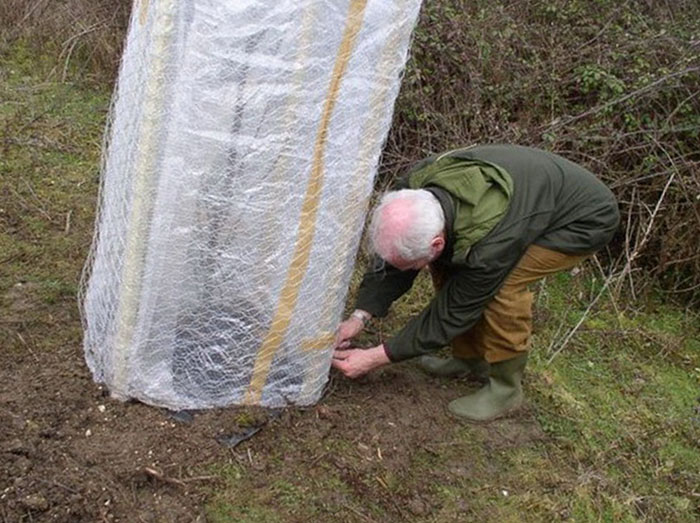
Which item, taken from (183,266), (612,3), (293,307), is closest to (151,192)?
(183,266)

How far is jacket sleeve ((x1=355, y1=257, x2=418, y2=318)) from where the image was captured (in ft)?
9.77

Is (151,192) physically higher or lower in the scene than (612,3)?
lower

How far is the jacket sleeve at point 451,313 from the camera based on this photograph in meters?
2.66

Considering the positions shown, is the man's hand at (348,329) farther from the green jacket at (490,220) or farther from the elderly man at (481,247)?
the green jacket at (490,220)

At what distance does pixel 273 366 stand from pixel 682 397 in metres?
2.04

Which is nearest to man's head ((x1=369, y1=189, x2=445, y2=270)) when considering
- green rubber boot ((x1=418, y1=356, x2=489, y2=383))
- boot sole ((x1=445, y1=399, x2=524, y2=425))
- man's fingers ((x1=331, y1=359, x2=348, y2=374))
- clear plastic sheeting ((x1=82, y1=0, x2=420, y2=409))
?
clear plastic sheeting ((x1=82, y1=0, x2=420, y2=409))

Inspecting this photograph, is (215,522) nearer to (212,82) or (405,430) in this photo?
(405,430)

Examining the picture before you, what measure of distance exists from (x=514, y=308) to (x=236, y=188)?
1.13m

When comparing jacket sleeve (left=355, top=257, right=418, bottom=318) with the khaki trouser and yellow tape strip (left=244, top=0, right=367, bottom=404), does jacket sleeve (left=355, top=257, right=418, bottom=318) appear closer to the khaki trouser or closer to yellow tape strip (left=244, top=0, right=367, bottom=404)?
the khaki trouser

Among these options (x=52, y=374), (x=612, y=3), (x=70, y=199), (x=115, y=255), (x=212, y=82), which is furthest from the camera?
(x=612, y=3)

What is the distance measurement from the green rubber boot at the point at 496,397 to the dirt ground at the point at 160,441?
0.06 m

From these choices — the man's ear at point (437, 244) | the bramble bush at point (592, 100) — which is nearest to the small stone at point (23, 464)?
the man's ear at point (437, 244)

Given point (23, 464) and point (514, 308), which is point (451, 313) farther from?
point (23, 464)

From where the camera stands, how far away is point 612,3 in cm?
534
